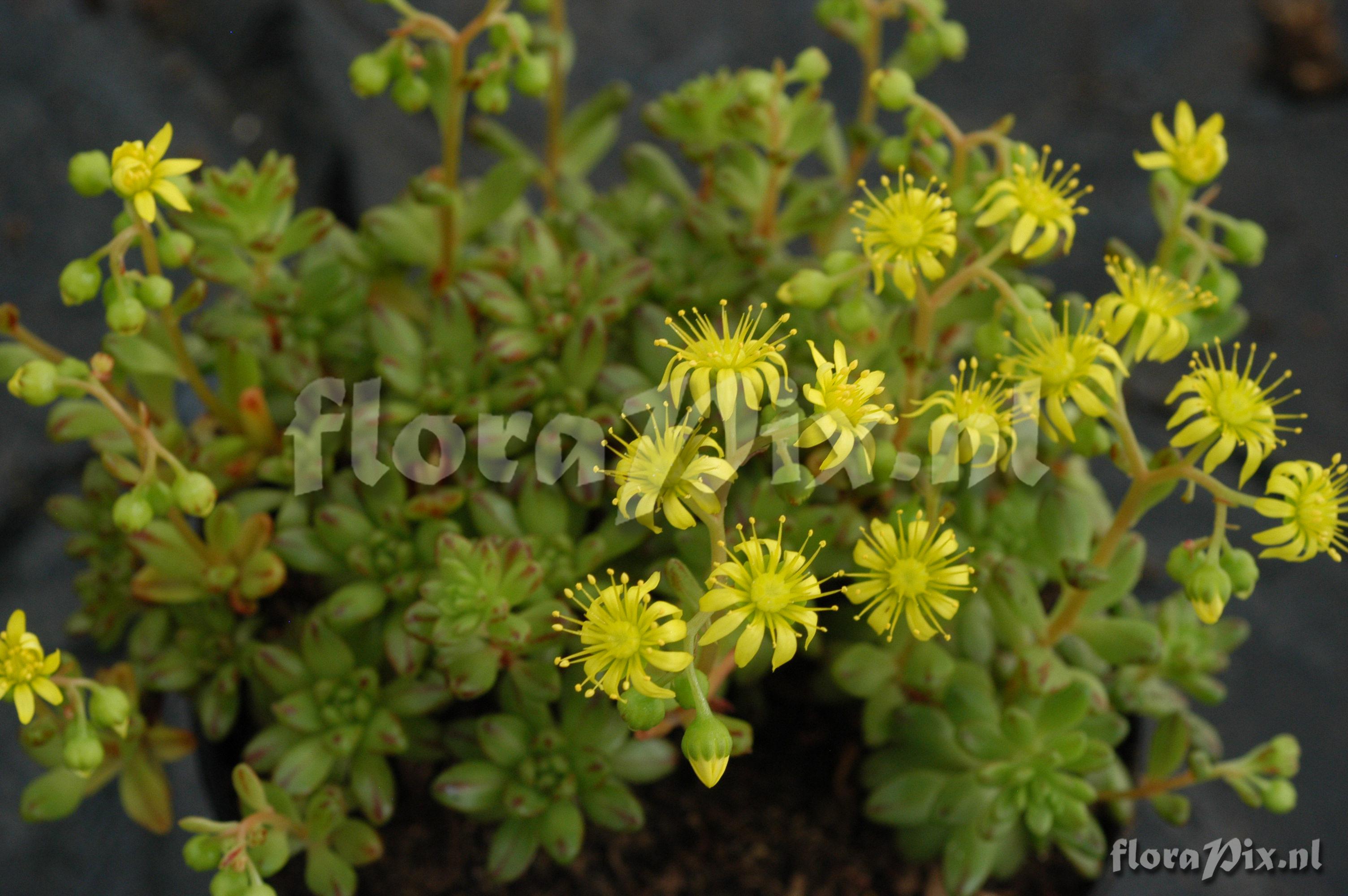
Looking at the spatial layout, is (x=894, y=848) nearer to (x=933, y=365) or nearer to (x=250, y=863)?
(x=933, y=365)

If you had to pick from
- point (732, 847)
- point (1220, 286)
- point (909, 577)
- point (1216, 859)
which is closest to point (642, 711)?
point (909, 577)

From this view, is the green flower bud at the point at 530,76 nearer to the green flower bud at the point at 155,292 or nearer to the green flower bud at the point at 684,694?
the green flower bud at the point at 155,292

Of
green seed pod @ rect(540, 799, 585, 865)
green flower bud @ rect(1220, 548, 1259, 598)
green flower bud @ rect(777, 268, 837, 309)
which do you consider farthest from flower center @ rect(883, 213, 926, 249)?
green seed pod @ rect(540, 799, 585, 865)

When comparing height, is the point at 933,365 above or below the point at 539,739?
above

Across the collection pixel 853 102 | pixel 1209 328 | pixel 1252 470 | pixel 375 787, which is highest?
pixel 853 102

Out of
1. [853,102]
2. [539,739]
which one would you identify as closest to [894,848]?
[539,739]

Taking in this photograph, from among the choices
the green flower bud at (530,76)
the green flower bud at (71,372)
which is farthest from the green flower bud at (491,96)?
the green flower bud at (71,372)

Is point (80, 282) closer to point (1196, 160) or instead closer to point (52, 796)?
point (52, 796)
